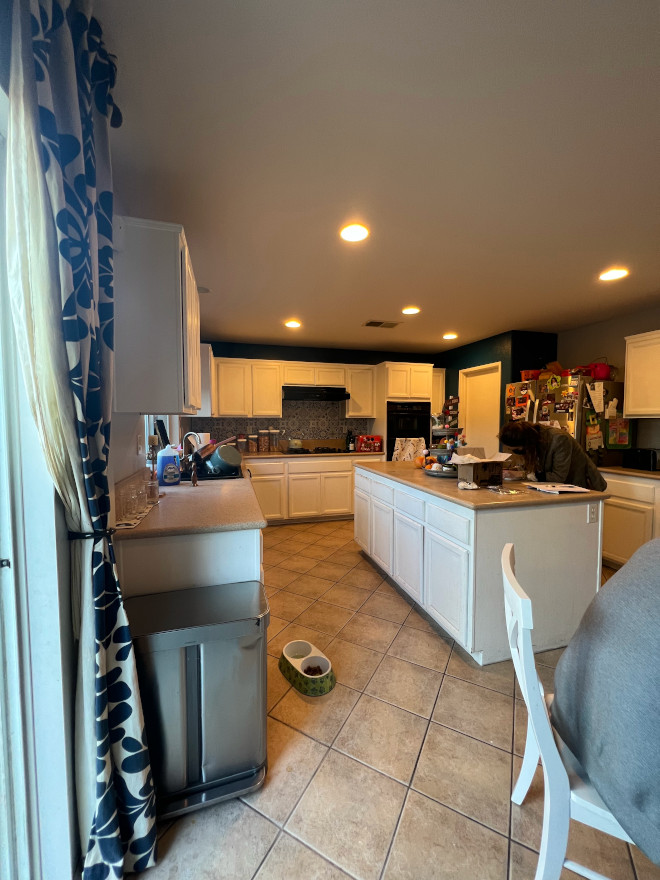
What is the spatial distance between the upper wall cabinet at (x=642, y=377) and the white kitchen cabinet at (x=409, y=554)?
2459 millimetres

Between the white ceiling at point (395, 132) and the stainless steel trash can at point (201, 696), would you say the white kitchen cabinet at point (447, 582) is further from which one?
the white ceiling at point (395, 132)

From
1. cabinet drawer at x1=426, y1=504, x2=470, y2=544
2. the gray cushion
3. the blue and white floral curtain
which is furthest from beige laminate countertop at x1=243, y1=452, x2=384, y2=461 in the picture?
the gray cushion

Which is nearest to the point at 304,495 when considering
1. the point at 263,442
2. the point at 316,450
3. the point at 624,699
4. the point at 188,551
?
the point at 316,450

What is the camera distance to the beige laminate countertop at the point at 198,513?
1.40 metres

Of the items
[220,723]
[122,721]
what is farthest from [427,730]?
[122,721]

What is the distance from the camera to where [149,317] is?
145 centimetres

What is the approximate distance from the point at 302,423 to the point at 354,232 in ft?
11.4

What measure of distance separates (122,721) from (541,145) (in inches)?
96.3

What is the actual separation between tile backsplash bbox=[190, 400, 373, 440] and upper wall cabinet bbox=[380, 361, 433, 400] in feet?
2.25

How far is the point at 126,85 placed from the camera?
3.67 ft

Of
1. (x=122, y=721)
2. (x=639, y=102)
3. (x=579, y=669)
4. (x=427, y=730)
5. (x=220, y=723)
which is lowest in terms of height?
(x=427, y=730)

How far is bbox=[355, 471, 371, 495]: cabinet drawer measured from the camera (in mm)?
3291

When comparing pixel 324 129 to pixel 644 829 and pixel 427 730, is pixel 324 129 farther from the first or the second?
pixel 427 730

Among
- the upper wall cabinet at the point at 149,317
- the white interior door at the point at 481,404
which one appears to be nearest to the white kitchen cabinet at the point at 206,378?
the upper wall cabinet at the point at 149,317
